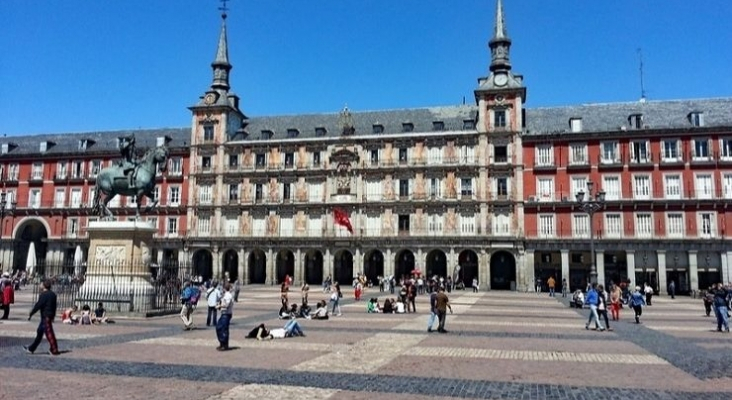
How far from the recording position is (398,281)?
54344 millimetres

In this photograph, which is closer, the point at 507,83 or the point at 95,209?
the point at 95,209

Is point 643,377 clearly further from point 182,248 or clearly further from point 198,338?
point 182,248

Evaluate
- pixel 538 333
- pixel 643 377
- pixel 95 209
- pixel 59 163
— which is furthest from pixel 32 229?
pixel 643 377

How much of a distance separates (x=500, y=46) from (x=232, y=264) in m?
35.0

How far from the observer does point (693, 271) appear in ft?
149

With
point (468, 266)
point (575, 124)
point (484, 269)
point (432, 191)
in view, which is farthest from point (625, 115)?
point (468, 266)

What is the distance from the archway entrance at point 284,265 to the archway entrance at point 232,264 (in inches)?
172

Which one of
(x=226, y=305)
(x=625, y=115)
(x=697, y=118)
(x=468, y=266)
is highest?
(x=625, y=115)

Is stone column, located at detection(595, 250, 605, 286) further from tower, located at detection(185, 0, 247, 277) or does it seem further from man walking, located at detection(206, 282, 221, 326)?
man walking, located at detection(206, 282, 221, 326)

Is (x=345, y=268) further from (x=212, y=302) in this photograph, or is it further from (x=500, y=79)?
(x=212, y=302)

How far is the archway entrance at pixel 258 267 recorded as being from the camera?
190ft

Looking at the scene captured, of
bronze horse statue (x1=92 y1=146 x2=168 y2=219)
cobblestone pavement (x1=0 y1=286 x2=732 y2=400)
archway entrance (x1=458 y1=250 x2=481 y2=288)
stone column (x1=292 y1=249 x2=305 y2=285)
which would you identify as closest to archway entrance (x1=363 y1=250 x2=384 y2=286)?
stone column (x1=292 y1=249 x2=305 y2=285)

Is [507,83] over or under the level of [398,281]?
over

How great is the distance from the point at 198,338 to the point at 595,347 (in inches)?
425
